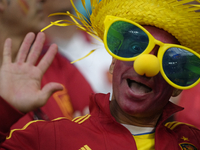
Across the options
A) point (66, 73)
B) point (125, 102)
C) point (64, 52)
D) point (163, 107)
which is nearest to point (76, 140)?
point (125, 102)

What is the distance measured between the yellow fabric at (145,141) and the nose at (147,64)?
36cm

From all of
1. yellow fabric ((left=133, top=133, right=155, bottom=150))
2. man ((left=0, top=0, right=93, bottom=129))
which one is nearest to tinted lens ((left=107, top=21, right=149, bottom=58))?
yellow fabric ((left=133, top=133, right=155, bottom=150))

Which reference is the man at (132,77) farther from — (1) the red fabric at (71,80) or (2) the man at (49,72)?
(1) the red fabric at (71,80)

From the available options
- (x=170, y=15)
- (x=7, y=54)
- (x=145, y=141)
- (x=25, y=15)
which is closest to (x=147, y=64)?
(x=170, y=15)

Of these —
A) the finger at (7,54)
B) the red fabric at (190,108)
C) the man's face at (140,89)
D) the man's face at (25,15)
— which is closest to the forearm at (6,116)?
the finger at (7,54)

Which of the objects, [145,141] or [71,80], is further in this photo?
[71,80]

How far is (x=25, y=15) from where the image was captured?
1758mm

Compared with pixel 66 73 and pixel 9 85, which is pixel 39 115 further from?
pixel 9 85

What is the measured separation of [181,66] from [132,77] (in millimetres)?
220

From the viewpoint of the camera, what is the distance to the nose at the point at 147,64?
103cm

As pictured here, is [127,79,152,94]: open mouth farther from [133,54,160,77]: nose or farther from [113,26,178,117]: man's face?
[133,54,160,77]: nose

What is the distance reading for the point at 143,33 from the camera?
1.10 metres

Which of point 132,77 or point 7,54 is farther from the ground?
point 7,54

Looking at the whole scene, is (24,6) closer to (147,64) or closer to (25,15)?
(25,15)
